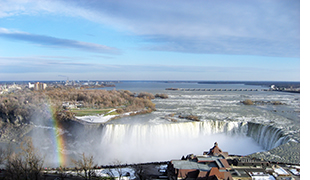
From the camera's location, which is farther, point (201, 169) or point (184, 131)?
point (184, 131)

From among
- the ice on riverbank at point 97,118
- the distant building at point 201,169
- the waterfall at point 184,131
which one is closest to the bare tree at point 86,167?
the distant building at point 201,169

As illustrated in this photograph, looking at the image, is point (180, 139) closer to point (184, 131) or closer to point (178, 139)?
point (178, 139)

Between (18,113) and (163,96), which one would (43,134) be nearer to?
(18,113)

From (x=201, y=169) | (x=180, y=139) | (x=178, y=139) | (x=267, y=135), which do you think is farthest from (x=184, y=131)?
(x=201, y=169)

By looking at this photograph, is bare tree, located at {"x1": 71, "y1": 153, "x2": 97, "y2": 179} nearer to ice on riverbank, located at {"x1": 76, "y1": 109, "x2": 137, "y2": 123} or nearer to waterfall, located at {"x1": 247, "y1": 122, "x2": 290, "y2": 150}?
ice on riverbank, located at {"x1": 76, "y1": 109, "x2": 137, "y2": 123}

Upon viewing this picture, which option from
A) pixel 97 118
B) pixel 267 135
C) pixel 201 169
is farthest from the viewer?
pixel 97 118

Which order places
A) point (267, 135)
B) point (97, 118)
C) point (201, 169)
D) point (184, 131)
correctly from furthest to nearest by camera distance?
point (97, 118) < point (184, 131) < point (267, 135) < point (201, 169)

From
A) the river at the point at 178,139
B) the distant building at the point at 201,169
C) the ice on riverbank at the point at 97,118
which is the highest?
the ice on riverbank at the point at 97,118

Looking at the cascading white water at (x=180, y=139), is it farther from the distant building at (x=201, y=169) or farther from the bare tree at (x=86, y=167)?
the distant building at (x=201, y=169)

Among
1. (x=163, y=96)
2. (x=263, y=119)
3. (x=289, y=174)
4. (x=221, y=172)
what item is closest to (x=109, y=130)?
(x=221, y=172)
